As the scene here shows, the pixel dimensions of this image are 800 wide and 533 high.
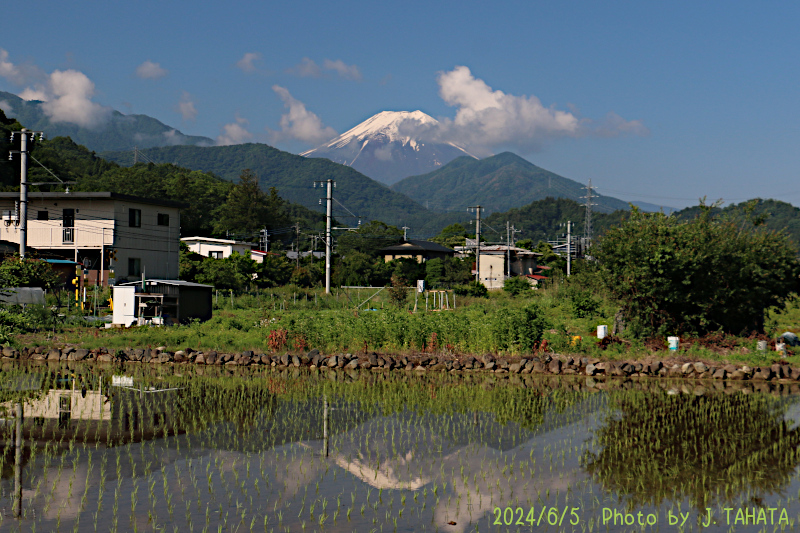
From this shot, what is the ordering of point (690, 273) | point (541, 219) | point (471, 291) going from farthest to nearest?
point (541, 219), point (471, 291), point (690, 273)

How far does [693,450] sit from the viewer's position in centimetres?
998

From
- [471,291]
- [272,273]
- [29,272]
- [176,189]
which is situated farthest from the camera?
[176,189]

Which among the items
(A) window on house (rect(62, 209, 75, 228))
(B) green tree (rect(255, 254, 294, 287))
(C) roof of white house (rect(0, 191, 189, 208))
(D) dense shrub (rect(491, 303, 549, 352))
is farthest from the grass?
(B) green tree (rect(255, 254, 294, 287))

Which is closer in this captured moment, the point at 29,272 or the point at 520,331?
the point at 520,331

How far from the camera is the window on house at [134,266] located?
44062mm

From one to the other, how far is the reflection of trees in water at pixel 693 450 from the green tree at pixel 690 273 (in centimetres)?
601

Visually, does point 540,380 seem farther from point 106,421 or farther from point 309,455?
point 106,421

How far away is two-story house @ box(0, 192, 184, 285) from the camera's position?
42312 mm

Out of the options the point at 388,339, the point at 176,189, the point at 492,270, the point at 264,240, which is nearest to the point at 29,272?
the point at 388,339

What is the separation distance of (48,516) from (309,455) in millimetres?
3559

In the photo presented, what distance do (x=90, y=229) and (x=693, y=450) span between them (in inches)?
1607

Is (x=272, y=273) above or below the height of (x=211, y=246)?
below

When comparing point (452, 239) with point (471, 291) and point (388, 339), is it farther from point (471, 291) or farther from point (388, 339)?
point (388, 339)

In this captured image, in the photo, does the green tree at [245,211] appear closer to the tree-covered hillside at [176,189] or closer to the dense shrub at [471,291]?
the tree-covered hillside at [176,189]
